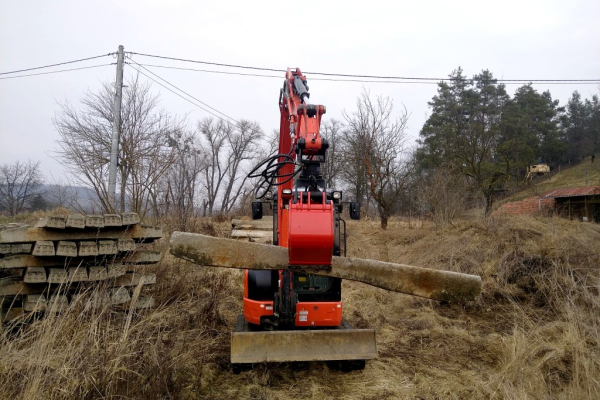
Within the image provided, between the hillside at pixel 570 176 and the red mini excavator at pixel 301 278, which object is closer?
the red mini excavator at pixel 301 278

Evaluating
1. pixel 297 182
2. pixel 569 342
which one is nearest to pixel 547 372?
pixel 569 342

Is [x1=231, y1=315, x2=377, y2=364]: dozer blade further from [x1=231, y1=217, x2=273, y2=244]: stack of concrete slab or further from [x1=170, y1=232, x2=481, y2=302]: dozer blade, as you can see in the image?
[x1=231, y1=217, x2=273, y2=244]: stack of concrete slab

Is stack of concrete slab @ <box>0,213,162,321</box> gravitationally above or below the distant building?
below

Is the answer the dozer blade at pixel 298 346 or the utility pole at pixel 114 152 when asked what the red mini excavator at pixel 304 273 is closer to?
the dozer blade at pixel 298 346

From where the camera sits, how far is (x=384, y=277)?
9.58 ft

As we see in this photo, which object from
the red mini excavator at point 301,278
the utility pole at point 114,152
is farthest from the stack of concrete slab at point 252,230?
the red mini excavator at point 301,278

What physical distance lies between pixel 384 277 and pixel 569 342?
3894 mm

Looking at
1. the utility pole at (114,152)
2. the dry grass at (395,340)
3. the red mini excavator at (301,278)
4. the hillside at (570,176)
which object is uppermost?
the hillside at (570,176)

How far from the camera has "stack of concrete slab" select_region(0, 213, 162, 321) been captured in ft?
16.8

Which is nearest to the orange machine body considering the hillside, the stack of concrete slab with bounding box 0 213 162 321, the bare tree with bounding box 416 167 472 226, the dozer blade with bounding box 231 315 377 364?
the dozer blade with bounding box 231 315 377 364

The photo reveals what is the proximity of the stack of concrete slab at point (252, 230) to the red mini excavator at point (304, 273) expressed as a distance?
8.31 meters

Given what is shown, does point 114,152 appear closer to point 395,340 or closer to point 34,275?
point 34,275

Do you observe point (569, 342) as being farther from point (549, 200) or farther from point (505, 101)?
point (505, 101)

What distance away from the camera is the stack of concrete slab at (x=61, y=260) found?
16.8 feet
